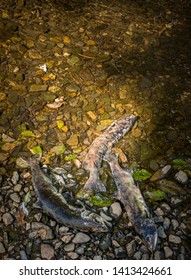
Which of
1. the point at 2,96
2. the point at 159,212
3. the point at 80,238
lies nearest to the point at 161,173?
the point at 159,212

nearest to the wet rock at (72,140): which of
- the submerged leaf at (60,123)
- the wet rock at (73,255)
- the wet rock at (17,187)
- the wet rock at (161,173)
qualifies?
the submerged leaf at (60,123)

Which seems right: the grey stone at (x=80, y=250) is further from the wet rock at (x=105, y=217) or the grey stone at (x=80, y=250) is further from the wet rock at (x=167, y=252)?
the wet rock at (x=167, y=252)

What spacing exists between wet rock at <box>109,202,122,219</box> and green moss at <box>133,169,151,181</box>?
1.45 ft

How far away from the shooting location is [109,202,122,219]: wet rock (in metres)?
3.34

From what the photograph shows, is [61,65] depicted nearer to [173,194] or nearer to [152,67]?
[152,67]

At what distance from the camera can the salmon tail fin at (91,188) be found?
350 cm

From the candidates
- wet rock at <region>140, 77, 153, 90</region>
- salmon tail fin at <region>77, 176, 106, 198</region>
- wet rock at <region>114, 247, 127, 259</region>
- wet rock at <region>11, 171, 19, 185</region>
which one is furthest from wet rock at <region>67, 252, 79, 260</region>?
wet rock at <region>140, 77, 153, 90</region>

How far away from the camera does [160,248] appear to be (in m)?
3.14

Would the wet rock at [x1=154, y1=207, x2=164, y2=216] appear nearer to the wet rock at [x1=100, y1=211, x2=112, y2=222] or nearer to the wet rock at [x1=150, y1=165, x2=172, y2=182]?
the wet rock at [x1=150, y1=165, x2=172, y2=182]

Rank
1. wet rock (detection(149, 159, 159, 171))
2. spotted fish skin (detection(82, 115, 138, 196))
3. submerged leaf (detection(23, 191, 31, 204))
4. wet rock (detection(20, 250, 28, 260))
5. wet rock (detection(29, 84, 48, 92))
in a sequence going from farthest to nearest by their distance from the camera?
wet rock (detection(29, 84, 48, 92)) < wet rock (detection(149, 159, 159, 171)) < spotted fish skin (detection(82, 115, 138, 196)) < submerged leaf (detection(23, 191, 31, 204)) < wet rock (detection(20, 250, 28, 260))

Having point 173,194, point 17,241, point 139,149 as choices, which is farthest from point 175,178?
point 17,241

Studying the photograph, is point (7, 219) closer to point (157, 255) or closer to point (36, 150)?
point (36, 150)

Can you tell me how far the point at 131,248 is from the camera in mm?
3111

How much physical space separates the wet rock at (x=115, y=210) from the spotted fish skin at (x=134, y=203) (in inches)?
3.0
